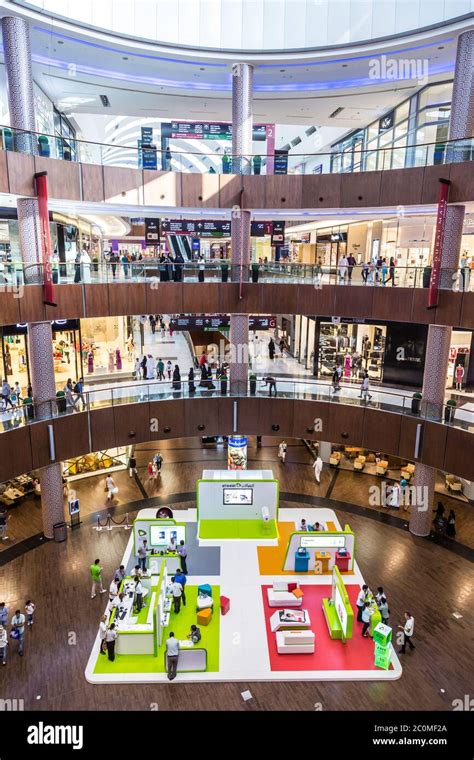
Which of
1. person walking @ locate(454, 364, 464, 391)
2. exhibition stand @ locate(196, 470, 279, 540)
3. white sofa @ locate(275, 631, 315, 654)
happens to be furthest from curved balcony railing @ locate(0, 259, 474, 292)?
white sofa @ locate(275, 631, 315, 654)

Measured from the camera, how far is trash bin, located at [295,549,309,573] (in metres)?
17.7

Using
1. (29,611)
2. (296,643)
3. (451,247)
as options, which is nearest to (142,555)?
(29,611)

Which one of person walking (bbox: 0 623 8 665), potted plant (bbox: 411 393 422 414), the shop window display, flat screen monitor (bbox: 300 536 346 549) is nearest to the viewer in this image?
person walking (bbox: 0 623 8 665)

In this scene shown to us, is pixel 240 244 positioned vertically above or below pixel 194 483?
above

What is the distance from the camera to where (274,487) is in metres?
20.3

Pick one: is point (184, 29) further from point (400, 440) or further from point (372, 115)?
point (400, 440)

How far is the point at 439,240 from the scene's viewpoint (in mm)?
16781

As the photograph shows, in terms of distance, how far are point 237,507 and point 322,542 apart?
397cm

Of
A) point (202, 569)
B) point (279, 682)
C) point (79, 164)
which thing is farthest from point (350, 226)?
point (279, 682)

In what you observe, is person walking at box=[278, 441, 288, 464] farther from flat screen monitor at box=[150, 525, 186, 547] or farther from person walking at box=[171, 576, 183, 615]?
person walking at box=[171, 576, 183, 615]

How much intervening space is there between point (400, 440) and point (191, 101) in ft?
55.6

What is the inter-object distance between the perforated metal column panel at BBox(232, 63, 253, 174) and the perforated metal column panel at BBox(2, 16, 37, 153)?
713cm

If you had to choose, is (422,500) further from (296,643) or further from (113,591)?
(113,591)

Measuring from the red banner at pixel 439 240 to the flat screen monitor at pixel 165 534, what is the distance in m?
11.4
